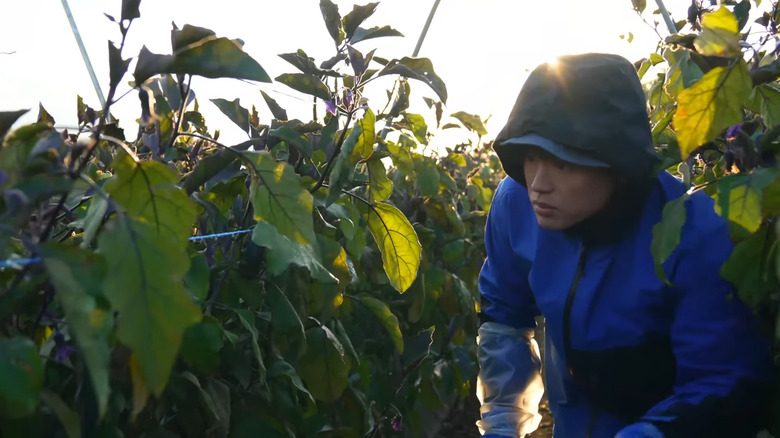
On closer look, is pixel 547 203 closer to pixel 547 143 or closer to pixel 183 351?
pixel 547 143

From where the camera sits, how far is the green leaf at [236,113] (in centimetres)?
163

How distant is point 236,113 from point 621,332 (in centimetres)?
86

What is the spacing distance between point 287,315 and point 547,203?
0.57m

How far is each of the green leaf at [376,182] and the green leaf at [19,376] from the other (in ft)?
2.97

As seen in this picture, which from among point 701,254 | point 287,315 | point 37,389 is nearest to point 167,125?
point 287,315

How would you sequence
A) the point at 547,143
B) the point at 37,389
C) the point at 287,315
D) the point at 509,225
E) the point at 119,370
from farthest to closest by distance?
the point at 509,225
the point at 547,143
the point at 287,315
the point at 119,370
the point at 37,389

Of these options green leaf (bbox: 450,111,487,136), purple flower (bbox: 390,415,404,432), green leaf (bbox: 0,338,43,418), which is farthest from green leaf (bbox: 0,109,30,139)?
purple flower (bbox: 390,415,404,432)

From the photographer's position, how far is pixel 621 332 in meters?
1.66

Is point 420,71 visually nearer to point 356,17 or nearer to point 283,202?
point 356,17

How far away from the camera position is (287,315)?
4.68 ft

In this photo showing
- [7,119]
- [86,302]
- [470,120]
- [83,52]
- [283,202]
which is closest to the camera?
[86,302]

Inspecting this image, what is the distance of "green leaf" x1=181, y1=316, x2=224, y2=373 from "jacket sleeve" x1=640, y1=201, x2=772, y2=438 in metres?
0.82

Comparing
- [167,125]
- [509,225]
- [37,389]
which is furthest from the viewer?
[509,225]

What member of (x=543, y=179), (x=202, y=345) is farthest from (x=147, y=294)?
(x=543, y=179)
